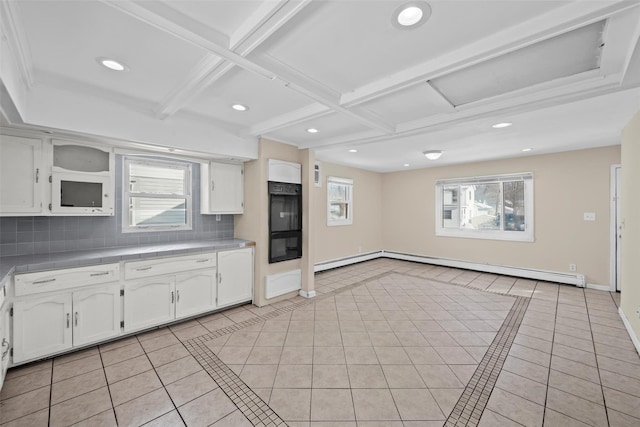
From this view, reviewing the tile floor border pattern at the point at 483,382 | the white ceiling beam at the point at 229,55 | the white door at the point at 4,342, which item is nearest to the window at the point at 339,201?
the white ceiling beam at the point at 229,55

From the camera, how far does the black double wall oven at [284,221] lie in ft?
12.3

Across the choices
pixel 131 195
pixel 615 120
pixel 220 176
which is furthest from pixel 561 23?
pixel 131 195

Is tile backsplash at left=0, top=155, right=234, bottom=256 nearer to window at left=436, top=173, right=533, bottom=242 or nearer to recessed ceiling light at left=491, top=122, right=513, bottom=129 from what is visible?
recessed ceiling light at left=491, top=122, right=513, bottom=129

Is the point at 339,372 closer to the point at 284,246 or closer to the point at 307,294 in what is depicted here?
the point at 307,294

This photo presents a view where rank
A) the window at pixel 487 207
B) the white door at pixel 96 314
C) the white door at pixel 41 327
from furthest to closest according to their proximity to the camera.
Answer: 1. the window at pixel 487 207
2. the white door at pixel 96 314
3. the white door at pixel 41 327

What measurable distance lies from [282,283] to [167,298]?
57.8 inches

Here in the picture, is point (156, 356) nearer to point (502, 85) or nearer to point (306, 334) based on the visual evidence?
point (306, 334)

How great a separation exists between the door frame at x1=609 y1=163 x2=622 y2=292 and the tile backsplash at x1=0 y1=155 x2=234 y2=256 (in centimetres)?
637

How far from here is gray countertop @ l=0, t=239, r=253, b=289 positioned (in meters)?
2.17

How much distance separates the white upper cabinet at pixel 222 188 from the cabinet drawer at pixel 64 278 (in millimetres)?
1288

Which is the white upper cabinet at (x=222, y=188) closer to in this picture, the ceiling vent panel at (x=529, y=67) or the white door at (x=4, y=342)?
the white door at (x=4, y=342)

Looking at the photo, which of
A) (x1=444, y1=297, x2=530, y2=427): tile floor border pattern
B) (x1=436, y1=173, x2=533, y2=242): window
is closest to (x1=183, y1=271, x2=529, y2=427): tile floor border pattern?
(x1=444, y1=297, x2=530, y2=427): tile floor border pattern

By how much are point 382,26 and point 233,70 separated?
1.07 meters

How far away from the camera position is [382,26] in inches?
57.9
